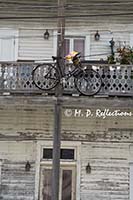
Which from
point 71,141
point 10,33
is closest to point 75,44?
point 10,33

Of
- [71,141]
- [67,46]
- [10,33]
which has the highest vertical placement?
[10,33]

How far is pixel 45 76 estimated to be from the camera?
14.5 meters

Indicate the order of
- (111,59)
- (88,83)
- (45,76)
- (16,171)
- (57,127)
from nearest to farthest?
(57,127), (45,76), (88,83), (111,59), (16,171)

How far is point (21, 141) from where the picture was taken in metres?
16.0

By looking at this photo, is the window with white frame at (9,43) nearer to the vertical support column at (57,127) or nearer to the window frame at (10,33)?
the window frame at (10,33)

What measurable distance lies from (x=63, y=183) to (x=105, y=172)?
4.51 ft

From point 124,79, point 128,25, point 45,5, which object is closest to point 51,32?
point 45,5

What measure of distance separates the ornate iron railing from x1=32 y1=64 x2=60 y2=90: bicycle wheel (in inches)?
6.9

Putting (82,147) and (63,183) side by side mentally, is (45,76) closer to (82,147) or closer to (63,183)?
(82,147)

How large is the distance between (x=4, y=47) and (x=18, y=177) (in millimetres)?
4493

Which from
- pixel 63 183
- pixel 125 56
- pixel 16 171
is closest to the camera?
pixel 125 56

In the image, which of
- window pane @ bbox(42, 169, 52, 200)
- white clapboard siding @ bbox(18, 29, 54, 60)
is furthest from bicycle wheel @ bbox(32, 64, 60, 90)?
window pane @ bbox(42, 169, 52, 200)

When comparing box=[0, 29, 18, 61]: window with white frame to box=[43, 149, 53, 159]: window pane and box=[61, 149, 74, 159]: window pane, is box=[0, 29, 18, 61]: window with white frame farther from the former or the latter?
box=[61, 149, 74, 159]: window pane

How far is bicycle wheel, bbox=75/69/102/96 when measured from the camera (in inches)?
574
